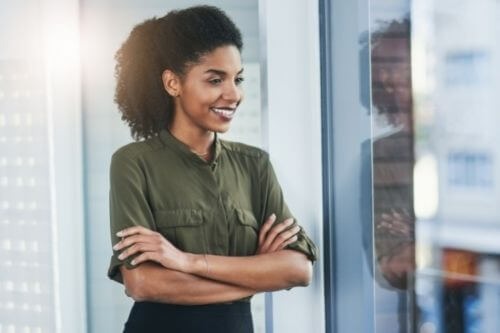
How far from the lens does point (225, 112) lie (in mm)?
1590

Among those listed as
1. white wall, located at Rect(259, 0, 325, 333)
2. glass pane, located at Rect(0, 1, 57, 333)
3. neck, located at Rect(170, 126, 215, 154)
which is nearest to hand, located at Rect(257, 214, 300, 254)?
white wall, located at Rect(259, 0, 325, 333)

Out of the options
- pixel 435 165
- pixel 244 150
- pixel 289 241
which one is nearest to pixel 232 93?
pixel 244 150

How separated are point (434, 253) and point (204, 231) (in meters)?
0.51

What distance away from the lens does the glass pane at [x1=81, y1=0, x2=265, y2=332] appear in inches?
64.7

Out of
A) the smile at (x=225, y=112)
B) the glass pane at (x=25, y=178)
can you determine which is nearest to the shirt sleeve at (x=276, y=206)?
the smile at (x=225, y=112)

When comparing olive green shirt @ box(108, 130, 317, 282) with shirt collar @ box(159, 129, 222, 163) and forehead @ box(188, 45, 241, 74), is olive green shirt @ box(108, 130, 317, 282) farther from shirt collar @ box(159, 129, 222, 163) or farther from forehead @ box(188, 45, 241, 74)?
forehead @ box(188, 45, 241, 74)

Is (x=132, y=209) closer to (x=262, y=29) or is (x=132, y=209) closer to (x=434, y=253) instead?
(x=262, y=29)

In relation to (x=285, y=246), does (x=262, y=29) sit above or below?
above

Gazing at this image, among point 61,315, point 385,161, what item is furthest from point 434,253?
point 61,315

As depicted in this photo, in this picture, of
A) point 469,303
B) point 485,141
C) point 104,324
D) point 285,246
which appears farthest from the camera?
point 104,324

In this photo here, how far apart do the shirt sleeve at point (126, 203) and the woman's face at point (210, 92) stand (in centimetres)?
14

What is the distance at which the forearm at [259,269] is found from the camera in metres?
1.50

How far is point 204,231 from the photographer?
1542 mm

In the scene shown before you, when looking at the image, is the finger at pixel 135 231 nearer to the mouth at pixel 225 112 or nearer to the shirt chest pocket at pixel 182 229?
the shirt chest pocket at pixel 182 229
